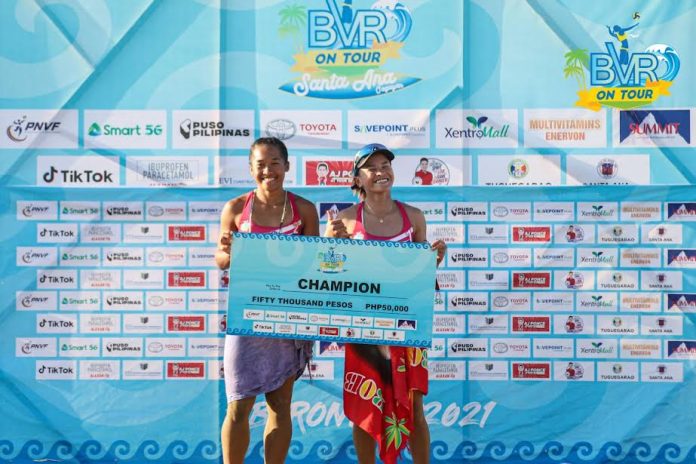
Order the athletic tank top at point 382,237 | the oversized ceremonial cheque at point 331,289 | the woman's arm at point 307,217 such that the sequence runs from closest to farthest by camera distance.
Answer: the oversized ceremonial cheque at point 331,289 < the athletic tank top at point 382,237 < the woman's arm at point 307,217

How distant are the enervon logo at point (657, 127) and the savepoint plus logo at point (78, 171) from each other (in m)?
3.31

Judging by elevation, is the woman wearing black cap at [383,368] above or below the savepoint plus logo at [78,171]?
below

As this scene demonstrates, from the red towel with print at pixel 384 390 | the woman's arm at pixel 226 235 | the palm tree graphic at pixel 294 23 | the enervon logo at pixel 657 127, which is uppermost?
the palm tree graphic at pixel 294 23

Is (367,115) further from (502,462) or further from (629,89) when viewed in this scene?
(502,462)

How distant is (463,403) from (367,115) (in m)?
1.97

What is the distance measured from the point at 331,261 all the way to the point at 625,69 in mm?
2512

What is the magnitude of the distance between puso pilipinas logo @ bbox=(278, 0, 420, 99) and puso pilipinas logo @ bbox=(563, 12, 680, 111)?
43.5 inches

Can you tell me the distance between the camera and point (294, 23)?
18.2 ft

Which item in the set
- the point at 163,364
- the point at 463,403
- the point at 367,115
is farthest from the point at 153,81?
the point at 463,403

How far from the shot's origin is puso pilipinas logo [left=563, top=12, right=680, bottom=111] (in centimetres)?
555

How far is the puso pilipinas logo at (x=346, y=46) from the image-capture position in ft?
18.2

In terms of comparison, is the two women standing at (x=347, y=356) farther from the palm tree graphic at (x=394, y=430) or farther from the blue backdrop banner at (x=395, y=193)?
the blue backdrop banner at (x=395, y=193)

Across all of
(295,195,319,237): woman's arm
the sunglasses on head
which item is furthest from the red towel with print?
the sunglasses on head

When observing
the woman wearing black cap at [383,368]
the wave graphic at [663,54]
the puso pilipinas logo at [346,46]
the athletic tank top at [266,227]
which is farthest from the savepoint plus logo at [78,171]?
the wave graphic at [663,54]
